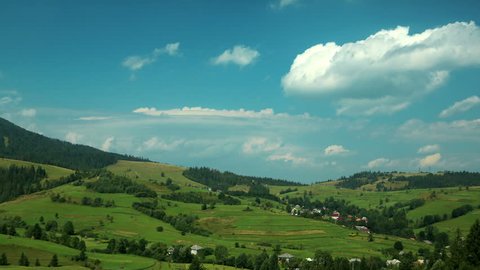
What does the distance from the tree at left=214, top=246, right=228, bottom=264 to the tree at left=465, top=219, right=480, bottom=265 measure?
250ft

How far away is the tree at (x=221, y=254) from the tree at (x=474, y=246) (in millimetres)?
76068

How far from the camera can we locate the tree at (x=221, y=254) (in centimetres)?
14726

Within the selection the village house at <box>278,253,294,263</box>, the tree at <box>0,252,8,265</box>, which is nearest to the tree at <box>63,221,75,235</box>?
the tree at <box>0,252,8,265</box>

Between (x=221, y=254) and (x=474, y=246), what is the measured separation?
79.9 m

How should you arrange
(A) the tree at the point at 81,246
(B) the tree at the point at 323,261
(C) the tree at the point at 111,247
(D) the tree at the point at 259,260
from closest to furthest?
(B) the tree at the point at 323,261
(D) the tree at the point at 259,260
(A) the tree at the point at 81,246
(C) the tree at the point at 111,247

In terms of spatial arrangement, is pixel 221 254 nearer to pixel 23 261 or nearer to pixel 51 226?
pixel 23 261

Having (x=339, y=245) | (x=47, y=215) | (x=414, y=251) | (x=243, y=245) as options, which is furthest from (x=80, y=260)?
(x=414, y=251)

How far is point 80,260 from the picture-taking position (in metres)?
130

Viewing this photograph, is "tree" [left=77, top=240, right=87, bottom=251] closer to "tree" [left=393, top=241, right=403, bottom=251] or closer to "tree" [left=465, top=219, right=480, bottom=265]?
"tree" [left=465, top=219, right=480, bottom=265]

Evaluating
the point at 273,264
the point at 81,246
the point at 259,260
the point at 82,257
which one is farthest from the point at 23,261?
the point at 273,264

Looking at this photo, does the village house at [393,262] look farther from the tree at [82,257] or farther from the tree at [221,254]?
the tree at [82,257]

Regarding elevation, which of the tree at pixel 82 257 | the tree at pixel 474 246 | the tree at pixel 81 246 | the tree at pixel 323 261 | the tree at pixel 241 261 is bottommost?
the tree at pixel 241 261

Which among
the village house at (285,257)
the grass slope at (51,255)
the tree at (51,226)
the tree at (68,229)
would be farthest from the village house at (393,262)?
the tree at (51,226)

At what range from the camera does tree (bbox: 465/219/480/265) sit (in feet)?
284
